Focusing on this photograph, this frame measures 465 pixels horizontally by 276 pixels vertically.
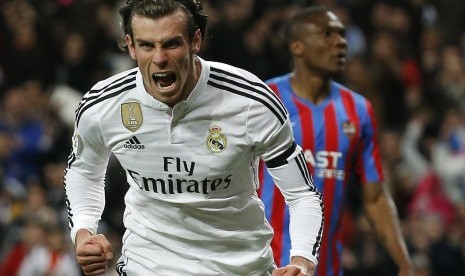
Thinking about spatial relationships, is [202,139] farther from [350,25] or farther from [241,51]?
[350,25]

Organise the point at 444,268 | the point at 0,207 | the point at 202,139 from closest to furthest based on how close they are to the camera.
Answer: the point at 202,139
the point at 444,268
the point at 0,207

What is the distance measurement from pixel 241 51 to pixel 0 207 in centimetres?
326

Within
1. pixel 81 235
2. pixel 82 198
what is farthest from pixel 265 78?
pixel 81 235

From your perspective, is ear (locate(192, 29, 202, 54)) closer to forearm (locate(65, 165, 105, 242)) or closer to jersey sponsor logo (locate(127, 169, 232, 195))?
jersey sponsor logo (locate(127, 169, 232, 195))

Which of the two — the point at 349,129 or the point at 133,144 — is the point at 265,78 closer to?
the point at 349,129

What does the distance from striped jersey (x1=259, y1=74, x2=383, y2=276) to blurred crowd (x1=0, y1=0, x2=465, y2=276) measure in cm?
389

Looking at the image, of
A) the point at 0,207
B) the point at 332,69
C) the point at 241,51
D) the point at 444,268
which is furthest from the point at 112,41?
the point at 332,69

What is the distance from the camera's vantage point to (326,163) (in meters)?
5.85

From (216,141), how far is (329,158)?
1584 millimetres

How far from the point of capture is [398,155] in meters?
11.2

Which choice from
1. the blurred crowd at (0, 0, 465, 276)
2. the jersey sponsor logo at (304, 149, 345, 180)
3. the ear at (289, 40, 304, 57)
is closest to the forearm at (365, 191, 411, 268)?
the jersey sponsor logo at (304, 149, 345, 180)

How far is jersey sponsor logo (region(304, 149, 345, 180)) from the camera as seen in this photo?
5.82m

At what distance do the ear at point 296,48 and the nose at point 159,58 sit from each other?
7.33 feet

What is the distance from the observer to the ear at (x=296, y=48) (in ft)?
20.7
